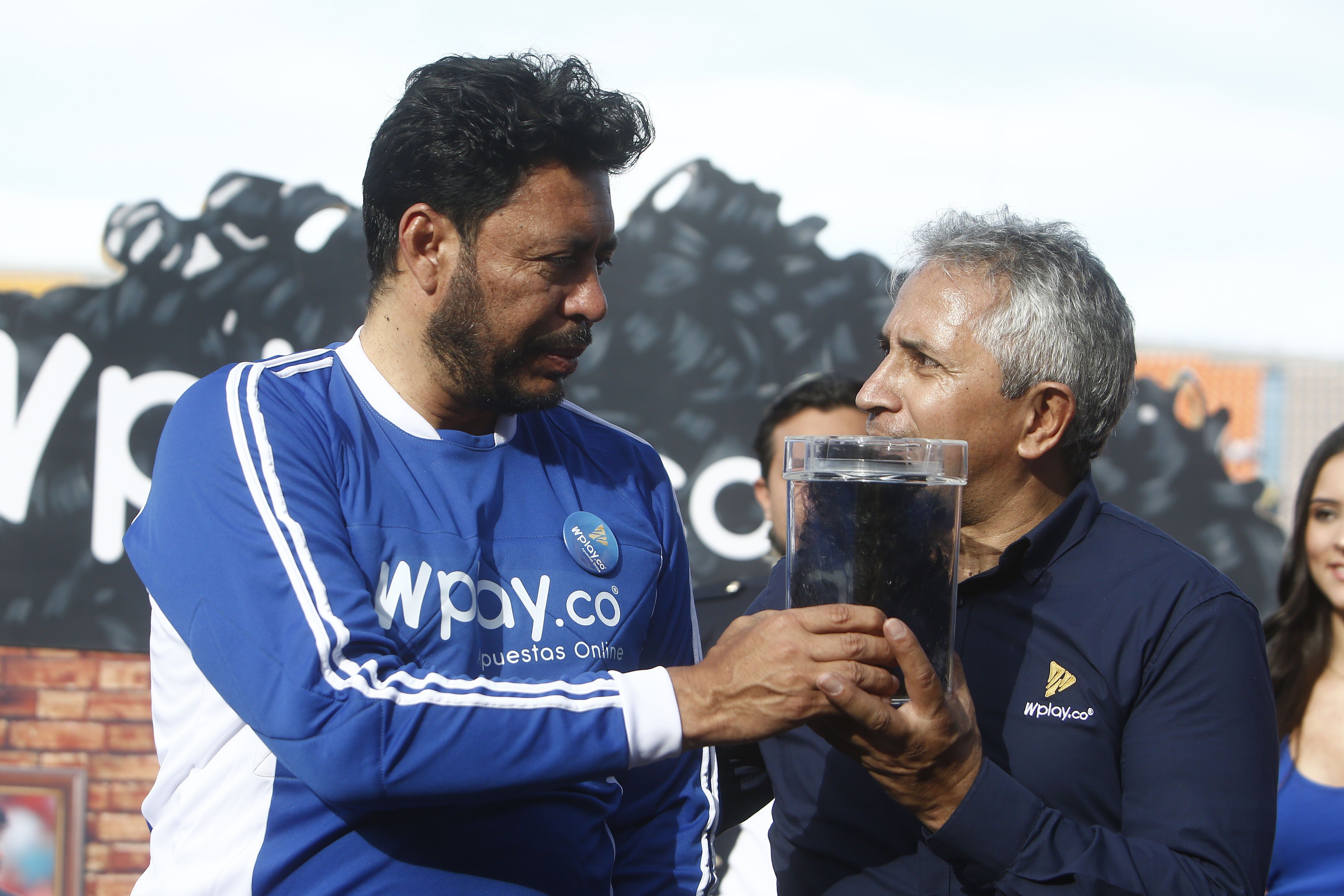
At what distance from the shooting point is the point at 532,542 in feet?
5.26

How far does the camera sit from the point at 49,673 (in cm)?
380

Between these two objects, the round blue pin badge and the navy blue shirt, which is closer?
the navy blue shirt

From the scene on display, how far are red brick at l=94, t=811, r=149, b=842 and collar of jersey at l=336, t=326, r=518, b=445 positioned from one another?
9.83 feet

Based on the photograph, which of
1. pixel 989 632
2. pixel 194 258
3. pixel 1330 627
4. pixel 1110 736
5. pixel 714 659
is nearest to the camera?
pixel 714 659

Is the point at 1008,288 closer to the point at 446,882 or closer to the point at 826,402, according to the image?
the point at 446,882

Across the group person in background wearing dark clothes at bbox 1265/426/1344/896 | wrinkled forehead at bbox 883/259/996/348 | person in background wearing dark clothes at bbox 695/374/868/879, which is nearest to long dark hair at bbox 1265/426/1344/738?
person in background wearing dark clothes at bbox 1265/426/1344/896

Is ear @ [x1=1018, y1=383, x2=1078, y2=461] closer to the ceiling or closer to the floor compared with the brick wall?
closer to the ceiling

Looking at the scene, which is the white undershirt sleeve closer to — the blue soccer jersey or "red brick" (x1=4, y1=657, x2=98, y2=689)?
the blue soccer jersey

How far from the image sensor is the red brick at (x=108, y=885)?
377 centimetres

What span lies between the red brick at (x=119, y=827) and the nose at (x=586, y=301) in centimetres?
318

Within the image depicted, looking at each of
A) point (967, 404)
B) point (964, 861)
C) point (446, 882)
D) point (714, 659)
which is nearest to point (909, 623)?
point (714, 659)

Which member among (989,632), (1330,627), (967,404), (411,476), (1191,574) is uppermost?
(967,404)

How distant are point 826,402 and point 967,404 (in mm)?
1733

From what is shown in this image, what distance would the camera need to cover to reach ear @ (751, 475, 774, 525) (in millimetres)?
3488
